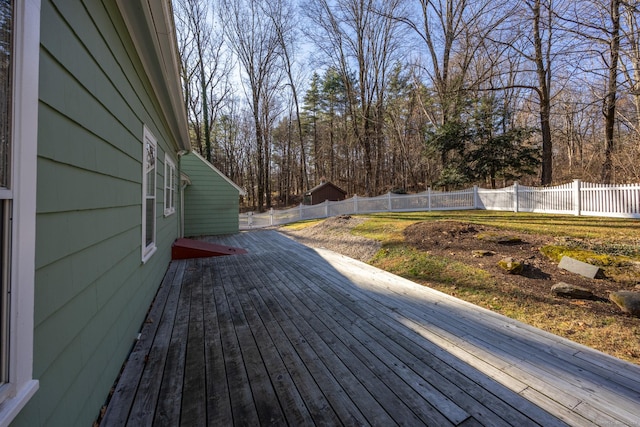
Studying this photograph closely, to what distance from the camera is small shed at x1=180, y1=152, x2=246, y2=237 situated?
382 inches

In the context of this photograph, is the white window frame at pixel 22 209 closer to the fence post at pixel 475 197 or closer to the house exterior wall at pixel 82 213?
the house exterior wall at pixel 82 213

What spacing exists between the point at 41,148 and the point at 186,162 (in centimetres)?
930

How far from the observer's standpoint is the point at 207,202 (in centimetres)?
1008

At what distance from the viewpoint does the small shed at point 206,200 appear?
31.9 ft

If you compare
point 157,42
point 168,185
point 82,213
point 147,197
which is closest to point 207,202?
point 168,185

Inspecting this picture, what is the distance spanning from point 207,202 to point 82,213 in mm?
9043

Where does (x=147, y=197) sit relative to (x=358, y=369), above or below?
above

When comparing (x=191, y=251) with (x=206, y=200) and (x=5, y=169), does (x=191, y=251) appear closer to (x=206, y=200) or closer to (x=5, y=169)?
(x=206, y=200)

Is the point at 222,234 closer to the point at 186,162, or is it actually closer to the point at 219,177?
the point at 219,177

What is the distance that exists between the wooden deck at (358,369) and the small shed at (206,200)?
22.5 feet

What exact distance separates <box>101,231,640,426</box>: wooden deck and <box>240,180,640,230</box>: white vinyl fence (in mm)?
7469

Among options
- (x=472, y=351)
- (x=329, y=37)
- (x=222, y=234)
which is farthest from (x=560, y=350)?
(x=329, y=37)

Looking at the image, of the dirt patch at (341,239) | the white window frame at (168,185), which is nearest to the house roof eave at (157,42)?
the white window frame at (168,185)

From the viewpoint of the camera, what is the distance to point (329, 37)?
1678cm
